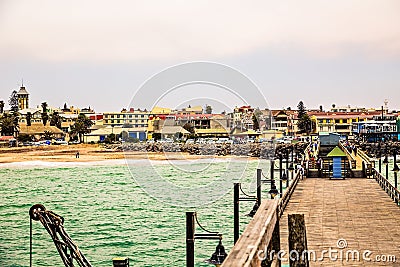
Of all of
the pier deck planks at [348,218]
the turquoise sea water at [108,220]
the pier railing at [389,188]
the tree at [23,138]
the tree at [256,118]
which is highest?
the tree at [256,118]

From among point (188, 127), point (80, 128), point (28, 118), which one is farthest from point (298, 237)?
point (28, 118)

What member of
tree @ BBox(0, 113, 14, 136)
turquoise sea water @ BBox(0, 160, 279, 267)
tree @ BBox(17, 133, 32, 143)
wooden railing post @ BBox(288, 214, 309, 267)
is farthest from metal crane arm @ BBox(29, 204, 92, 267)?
tree @ BBox(0, 113, 14, 136)

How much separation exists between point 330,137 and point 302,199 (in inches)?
1708

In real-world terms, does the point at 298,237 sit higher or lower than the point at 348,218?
higher

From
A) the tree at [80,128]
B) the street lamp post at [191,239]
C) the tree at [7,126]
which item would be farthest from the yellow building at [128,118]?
the street lamp post at [191,239]

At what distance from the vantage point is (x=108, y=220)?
975 inches

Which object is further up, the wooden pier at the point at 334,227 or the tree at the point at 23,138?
the tree at the point at 23,138

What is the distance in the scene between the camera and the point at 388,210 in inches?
650

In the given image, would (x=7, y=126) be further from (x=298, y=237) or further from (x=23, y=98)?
(x=298, y=237)

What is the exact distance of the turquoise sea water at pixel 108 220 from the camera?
17.5 metres

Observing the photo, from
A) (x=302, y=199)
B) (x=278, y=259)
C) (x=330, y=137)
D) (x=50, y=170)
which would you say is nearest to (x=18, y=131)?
(x=50, y=170)

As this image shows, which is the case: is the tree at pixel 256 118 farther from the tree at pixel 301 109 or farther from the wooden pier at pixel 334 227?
the wooden pier at pixel 334 227

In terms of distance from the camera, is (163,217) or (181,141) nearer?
(163,217)

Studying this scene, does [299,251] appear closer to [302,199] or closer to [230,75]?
[302,199]
